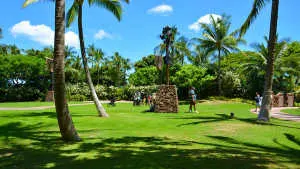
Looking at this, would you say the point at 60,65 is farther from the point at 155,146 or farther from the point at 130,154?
the point at 155,146

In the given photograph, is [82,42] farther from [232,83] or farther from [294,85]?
[294,85]

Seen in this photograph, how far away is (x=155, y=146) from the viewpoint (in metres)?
7.32

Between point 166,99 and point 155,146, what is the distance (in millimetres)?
10755

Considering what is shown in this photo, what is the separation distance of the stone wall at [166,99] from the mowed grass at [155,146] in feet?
16.9

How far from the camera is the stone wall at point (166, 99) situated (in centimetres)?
1795

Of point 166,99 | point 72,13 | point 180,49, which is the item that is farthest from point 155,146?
point 180,49

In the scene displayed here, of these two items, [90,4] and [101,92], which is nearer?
[90,4]

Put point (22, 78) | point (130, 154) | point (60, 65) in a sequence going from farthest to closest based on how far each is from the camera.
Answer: point (22, 78) → point (60, 65) → point (130, 154)

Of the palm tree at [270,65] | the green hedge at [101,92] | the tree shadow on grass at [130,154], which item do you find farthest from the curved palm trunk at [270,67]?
the green hedge at [101,92]

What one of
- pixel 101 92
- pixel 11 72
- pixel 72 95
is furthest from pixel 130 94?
pixel 11 72

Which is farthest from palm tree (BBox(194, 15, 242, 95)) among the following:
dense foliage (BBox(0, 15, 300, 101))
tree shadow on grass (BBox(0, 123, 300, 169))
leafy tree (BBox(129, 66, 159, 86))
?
tree shadow on grass (BBox(0, 123, 300, 169))

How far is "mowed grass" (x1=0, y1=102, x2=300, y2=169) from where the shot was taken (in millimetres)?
5480

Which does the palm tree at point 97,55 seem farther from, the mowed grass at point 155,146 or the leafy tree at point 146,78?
the mowed grass at point 155,146

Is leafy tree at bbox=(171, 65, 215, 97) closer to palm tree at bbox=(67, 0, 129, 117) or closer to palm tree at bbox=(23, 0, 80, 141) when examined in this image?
palm tree at bbox=(67, 0, 129, 117)
